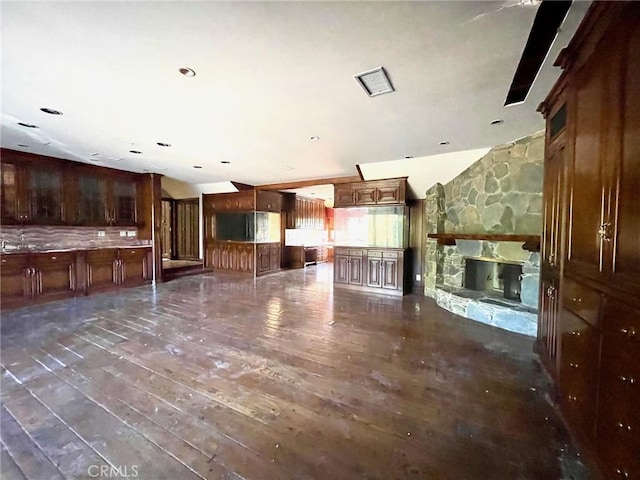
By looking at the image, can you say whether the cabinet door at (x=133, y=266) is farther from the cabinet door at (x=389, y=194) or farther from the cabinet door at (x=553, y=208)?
the cabinet door at (x=553, y=208)

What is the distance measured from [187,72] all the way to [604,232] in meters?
3.02

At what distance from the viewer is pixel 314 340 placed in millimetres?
3457

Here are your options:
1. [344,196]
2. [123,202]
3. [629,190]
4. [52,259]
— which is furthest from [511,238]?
[123,202]

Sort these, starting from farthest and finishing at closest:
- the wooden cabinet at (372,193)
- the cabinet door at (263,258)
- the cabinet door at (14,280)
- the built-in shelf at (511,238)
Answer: the cabinet door at (263,258) < the wooden cabinet at (372,193) < the cabinet door at (14,280) < the built-in shelf at (511,238)

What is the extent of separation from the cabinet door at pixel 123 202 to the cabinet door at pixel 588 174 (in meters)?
7.71

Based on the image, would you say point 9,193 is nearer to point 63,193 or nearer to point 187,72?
point 63,193

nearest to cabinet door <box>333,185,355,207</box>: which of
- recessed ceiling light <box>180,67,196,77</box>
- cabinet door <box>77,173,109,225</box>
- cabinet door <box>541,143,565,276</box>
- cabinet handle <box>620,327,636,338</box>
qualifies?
cabinet door <box>541,143,565,276</box>

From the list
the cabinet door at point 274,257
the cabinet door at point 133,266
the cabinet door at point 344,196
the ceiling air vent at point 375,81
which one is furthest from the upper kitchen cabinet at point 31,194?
the ceiling air vent at point 375,81

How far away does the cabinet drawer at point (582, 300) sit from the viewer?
1601 millimetres

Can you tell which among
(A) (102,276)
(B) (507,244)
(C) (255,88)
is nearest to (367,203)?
(B) (507,244)

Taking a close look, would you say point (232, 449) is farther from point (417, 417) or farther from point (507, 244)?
point (507, 244)

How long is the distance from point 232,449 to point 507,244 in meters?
4.28

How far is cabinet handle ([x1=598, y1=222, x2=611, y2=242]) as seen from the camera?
1486mm

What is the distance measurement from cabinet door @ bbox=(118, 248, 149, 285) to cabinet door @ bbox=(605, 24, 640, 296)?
24.7ft
